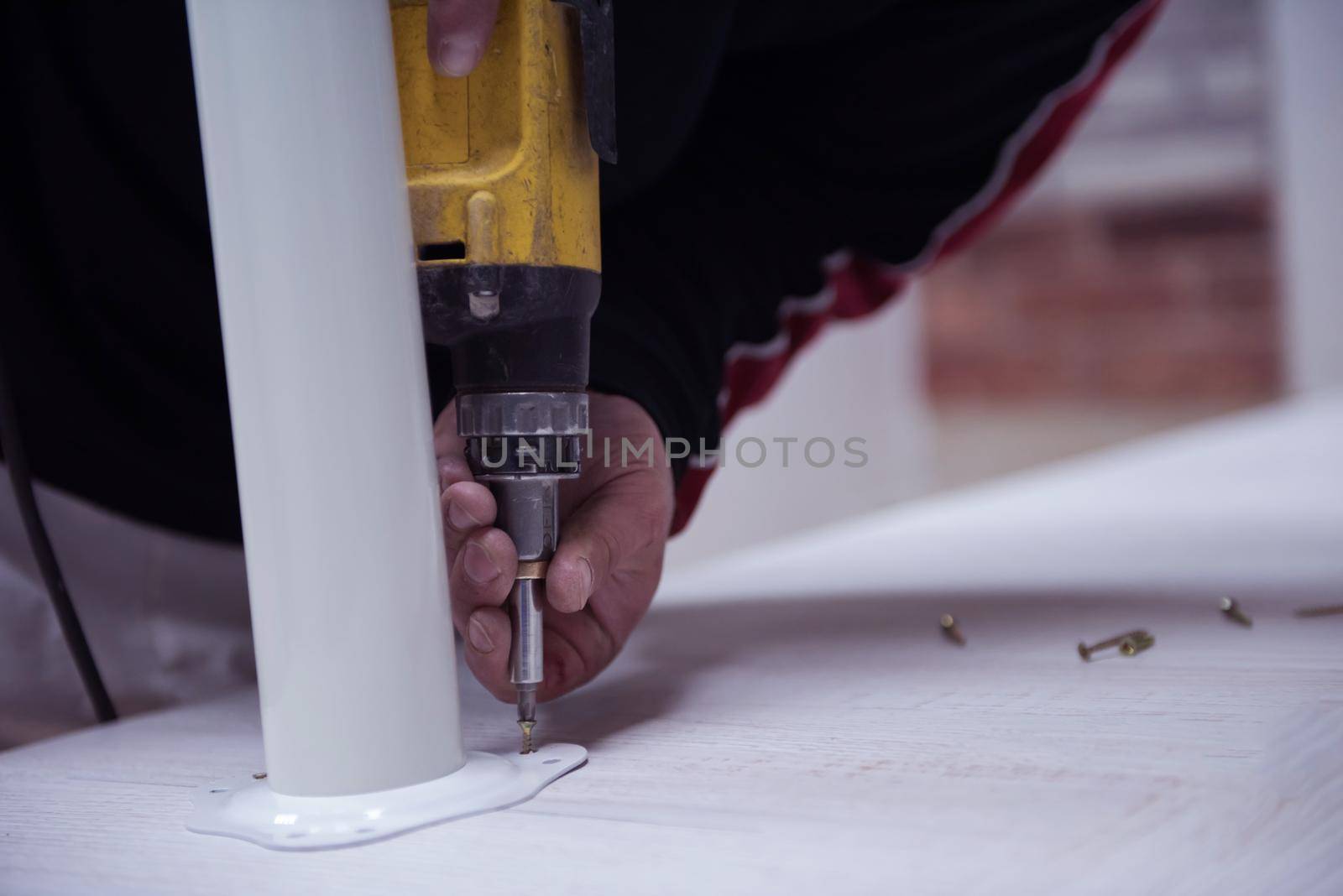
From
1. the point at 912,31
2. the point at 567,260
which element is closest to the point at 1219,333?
the point at 912,31

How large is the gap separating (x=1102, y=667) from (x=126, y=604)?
0.60 m

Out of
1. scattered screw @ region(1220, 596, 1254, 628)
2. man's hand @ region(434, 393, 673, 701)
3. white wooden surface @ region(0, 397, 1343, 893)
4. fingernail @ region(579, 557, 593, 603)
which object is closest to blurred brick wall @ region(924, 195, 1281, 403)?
white wooden surface @ region(0, 397, 1343, 893)

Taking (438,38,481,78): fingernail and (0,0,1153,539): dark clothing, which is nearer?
(438,38,481,78): fingernail

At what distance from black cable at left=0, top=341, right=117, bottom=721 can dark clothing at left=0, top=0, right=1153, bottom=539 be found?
0.12m

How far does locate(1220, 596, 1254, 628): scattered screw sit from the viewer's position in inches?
26.3

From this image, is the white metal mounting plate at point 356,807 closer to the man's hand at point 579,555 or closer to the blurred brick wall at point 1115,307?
the man's hand at point 579,555

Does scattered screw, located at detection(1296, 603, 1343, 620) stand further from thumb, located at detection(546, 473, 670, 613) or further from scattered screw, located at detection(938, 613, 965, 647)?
thumb, located at detection(546, 473, 670, 613)

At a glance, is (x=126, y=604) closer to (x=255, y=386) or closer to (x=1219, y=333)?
(x=255, y=386)

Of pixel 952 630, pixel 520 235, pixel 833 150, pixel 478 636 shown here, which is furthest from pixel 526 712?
pixel 833 150

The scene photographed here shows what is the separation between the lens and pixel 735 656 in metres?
0.67

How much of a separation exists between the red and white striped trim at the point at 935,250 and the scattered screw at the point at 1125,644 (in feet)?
1.41

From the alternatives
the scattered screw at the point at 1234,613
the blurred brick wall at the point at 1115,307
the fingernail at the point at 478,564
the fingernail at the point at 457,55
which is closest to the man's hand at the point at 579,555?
the fingernail at the point at 478,564

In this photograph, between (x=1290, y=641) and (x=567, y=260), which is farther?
(x=1290, y=641)

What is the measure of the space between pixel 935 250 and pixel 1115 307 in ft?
9.36
